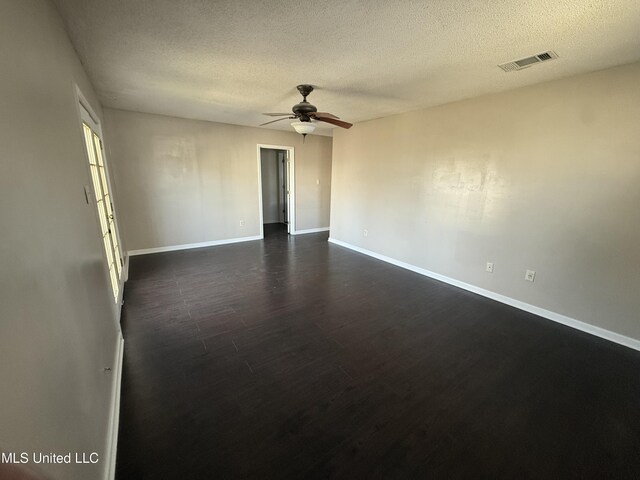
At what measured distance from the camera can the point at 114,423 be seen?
1.55 meters

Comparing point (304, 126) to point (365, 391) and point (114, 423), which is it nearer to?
point (365, 391)

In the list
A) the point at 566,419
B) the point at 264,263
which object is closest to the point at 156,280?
the point at 264,263

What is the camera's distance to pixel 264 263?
4.49 meters

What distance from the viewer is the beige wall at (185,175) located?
437 cm

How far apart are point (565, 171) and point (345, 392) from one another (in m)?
3.05

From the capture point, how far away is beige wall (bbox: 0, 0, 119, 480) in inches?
27.5

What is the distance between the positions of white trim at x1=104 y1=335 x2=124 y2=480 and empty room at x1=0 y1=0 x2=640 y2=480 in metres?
0.02

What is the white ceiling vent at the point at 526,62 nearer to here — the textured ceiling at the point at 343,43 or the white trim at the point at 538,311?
the textured ceiling at the point at 343,43

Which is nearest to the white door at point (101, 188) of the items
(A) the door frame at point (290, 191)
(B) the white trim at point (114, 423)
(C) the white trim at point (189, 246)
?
(B) the white trim at point (114, 423)

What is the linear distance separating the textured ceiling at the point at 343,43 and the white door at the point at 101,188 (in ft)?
1.85

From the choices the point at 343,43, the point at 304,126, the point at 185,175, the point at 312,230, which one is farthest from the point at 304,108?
the point at 312,230

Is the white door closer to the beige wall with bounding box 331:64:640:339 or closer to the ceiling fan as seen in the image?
the ceiling fan

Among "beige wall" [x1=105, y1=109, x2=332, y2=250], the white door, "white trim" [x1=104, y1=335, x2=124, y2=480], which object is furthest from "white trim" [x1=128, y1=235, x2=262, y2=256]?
"white trim" [x1=104, y1=335, x2=124, y2=480]

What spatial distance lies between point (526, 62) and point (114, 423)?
410 cm
